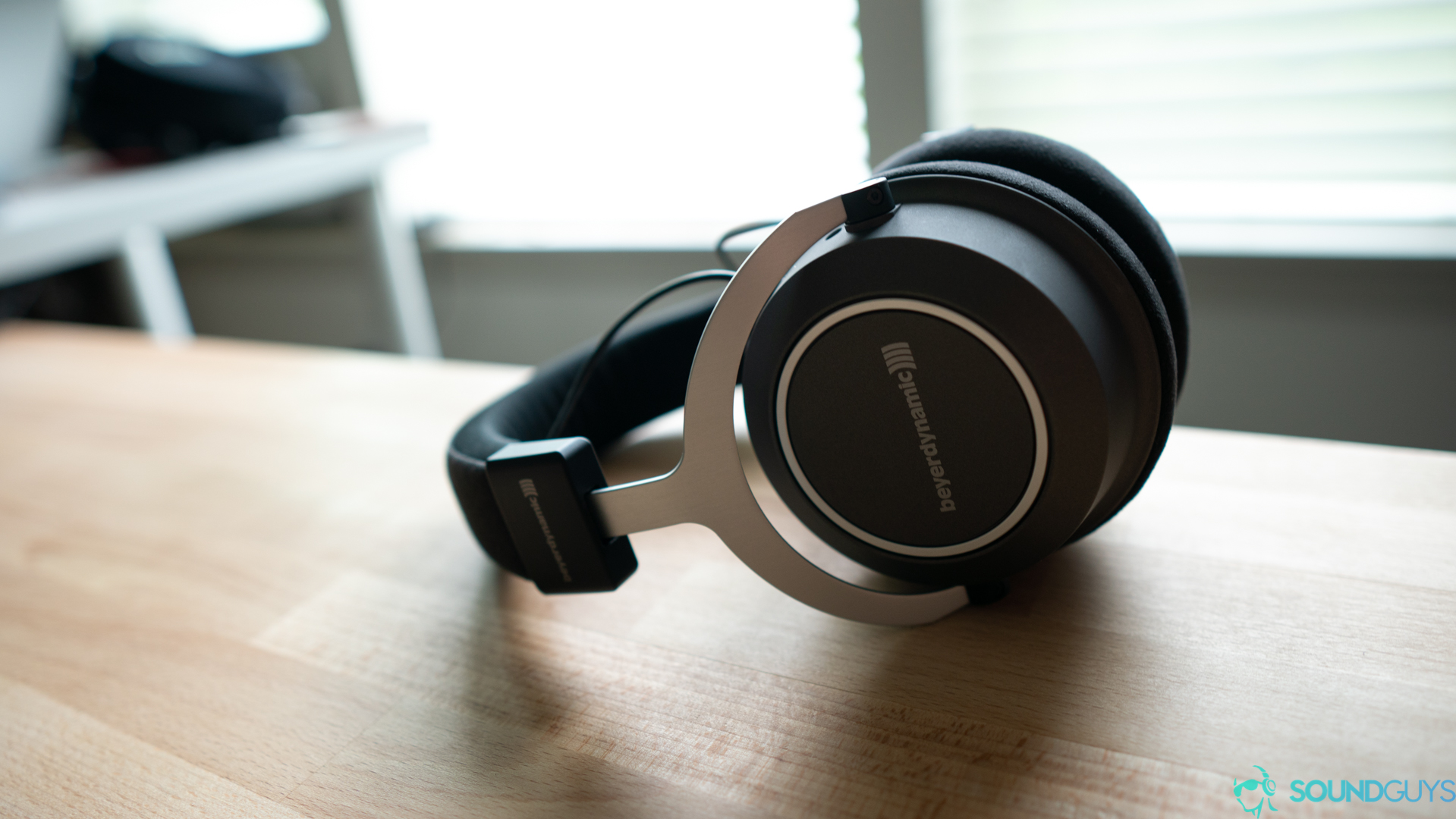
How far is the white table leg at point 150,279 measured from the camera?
118 centimetres

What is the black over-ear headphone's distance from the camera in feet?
1.10

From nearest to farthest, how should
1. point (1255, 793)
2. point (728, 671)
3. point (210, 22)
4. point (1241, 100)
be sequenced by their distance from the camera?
point (1255, 793)
point (728, 671)
point (1241, 100)
point (210, 22)

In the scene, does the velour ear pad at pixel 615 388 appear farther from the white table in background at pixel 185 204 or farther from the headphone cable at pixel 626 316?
the white table in background at pixel 185 204

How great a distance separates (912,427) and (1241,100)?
1.00 meters

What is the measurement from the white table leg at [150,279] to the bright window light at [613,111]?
1.92 ft

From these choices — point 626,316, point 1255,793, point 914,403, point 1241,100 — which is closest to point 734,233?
point 626,316

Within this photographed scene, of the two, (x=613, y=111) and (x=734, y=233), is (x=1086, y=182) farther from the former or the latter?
(x=613, y=111)

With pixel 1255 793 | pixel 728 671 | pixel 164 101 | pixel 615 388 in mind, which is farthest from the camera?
pixel 164 101

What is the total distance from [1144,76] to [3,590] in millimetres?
1278

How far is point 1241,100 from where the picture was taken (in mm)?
1101

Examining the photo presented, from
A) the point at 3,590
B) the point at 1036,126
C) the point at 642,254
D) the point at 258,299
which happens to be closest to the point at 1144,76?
the point at 1036,126

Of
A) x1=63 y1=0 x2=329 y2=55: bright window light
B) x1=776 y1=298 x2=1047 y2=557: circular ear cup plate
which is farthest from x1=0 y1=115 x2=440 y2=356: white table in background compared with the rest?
x1=776 y1=298 x2=1047 y2=557: circular ear cup plate

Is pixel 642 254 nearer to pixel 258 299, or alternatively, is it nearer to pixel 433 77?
pixel 433 77

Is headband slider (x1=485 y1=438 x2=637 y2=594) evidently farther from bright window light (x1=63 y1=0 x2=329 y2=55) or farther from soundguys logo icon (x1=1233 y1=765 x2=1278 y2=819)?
bright window light (x1=63 y1=0 x2=329 y2=55)
